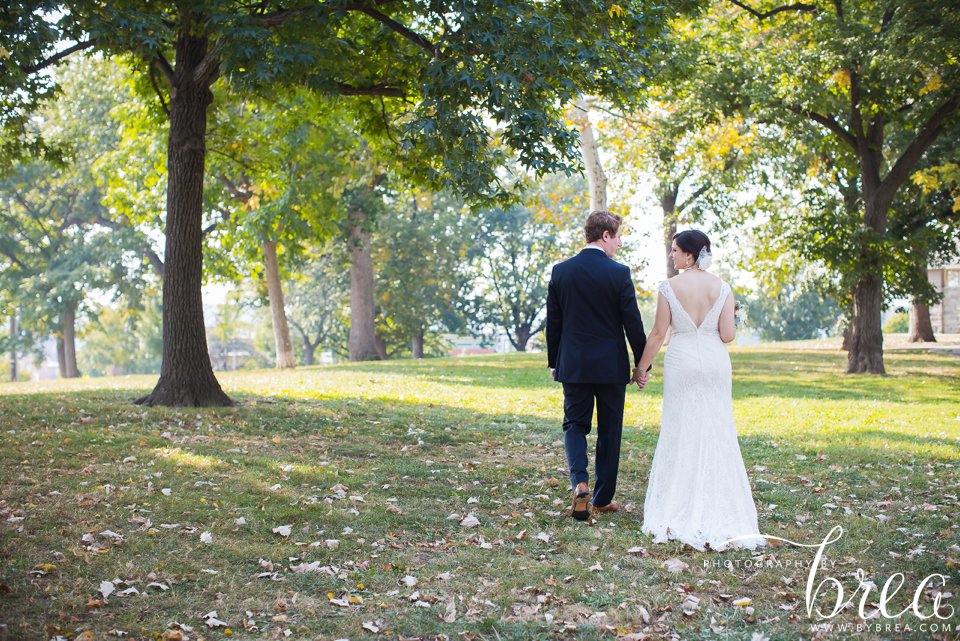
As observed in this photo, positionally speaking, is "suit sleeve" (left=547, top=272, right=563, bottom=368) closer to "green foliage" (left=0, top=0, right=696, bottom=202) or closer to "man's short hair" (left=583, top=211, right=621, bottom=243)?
"man's short hair" (left=583, top=211, right=621, bottom=243)

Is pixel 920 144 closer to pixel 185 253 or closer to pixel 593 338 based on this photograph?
pixel 593 338

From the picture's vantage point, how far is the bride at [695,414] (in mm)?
6652

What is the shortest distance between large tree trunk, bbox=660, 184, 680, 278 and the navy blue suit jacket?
21.9 m

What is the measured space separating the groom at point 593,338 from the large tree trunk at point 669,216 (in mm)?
21796

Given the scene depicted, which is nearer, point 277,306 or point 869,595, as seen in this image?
point 869,595

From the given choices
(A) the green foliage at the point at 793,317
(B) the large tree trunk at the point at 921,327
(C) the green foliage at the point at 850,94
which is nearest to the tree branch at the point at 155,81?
(C) the green foliage at the point at 850,94

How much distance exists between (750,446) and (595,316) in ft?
17.9

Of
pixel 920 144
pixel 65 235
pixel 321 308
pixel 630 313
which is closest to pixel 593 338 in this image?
pixel 630 313

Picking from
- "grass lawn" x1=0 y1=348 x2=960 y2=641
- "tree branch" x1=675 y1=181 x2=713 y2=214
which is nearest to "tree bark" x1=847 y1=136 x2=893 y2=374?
"grass lawn" x1=0 y1=348 x2=960 y2=641

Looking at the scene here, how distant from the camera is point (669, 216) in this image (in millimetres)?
30531

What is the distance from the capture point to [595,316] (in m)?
7.05

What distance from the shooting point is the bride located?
6652 mm

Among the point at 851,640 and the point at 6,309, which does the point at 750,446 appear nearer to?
the point at 851,640

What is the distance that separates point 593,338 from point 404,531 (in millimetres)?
2236
